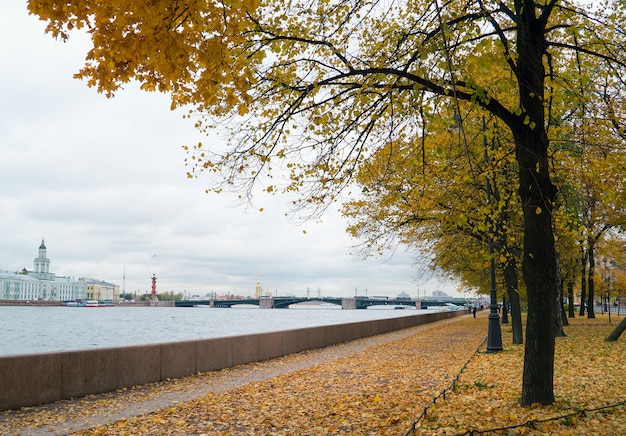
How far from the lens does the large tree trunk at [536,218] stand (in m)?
7.88

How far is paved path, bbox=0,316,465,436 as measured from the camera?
7.94 metres

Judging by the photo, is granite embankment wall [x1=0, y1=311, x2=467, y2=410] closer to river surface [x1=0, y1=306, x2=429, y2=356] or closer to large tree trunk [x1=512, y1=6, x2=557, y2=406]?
river surface [x1=0, y1=306, x2=429, y2=356]

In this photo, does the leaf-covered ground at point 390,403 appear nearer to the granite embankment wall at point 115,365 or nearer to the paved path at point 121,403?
the paved path at point 121,403

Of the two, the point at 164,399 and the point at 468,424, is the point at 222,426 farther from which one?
the point at 468,424

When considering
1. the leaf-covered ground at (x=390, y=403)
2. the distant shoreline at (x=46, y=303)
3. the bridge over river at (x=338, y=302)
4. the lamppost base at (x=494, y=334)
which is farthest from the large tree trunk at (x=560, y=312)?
the distant shoreline at (x=46, y=303)

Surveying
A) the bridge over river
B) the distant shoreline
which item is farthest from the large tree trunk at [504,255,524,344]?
the distant shoreline

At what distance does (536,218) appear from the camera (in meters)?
8.01

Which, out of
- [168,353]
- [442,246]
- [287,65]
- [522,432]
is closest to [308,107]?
[287,65]

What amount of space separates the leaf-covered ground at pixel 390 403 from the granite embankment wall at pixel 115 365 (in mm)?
440

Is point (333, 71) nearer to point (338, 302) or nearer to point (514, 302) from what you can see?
point (514, 302)

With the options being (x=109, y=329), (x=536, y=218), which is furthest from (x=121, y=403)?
(x=109, y=329)

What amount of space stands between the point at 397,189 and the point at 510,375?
7.26 metres

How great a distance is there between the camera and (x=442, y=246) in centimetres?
2205

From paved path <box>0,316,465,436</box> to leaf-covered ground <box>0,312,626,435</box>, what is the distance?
0.25ft
